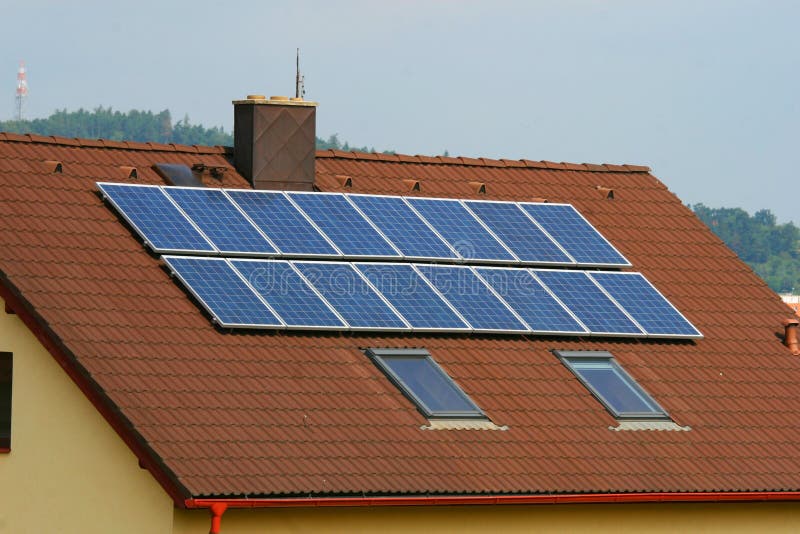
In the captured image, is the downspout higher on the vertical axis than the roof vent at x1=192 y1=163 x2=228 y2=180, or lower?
lower

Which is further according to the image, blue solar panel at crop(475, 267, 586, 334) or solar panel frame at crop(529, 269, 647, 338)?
solar panel frame at crop(529, 269, 647, 338)

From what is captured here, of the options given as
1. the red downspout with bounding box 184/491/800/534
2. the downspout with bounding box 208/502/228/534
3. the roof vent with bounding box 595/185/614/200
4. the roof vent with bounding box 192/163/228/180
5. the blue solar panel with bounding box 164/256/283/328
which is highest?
the roof vent with bounding box 595/185/614/200

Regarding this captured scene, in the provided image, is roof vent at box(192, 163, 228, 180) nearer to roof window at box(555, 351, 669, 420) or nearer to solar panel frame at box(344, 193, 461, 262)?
solar panel frame at box(344, 193, 461, 262)

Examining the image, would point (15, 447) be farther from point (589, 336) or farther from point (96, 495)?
point (589, 336)

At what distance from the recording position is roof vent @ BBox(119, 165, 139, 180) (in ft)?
110

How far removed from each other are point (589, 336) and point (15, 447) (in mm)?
10400

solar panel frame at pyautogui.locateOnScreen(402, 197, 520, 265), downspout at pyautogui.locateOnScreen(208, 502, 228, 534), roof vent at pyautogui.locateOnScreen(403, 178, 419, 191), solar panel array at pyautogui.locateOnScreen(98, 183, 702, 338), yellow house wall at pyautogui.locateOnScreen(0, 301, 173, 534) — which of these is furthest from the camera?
roof vent at pyautogui.locateOnScreen(403, 178, 419, 191)

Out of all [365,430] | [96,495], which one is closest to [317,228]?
[365,430]

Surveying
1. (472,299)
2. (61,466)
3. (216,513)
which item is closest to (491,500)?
(216,513)

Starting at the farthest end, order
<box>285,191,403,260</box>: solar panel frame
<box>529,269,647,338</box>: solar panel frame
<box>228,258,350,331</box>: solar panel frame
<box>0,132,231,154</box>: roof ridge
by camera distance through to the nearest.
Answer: <box>529,269,647,338</box>: solar panel frame, <box>0,132,231,154</box>: roof ridge, <box>285,191,403,260</box>: solar panel frame, <box>228,258,350,331</box>: solar panel frame

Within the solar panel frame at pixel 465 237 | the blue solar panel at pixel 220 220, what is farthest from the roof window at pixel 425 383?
the solar panel frame at pixel 465 237

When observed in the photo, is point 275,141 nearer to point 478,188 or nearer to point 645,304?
point 478,188

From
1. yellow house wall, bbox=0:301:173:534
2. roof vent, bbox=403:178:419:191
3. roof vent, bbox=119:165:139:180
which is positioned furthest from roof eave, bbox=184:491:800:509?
roof vent, bbox=403:178:419:191

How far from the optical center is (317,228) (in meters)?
33.4
